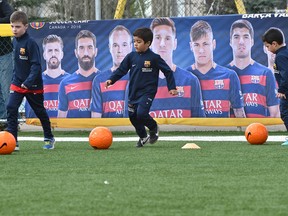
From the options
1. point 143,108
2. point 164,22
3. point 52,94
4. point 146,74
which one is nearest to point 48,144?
point 143,108

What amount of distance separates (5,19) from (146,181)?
9581 millimetres

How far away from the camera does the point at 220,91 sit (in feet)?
53.7

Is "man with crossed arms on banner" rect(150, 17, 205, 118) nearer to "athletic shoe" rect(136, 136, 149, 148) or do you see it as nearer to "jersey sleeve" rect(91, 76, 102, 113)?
"jersey sleeve" rect(91, 76, 102, 113)

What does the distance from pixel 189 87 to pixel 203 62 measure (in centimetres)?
51

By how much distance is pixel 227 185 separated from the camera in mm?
8117

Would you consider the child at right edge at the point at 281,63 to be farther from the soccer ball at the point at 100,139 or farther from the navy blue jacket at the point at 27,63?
the navy blue jacket at the point at 27,63

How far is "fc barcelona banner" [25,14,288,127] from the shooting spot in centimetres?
1620

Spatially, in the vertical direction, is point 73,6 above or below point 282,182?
above

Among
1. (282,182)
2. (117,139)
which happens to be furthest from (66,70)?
(282,182)

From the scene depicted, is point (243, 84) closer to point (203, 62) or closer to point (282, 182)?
point (203, 62)

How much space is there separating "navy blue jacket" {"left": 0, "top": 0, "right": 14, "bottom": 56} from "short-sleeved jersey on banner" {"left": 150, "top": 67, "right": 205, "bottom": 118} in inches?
123

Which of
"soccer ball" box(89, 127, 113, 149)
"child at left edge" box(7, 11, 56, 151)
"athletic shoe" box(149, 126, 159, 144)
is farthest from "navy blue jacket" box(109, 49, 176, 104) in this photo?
"child at left edge" box(7, 11, 56, 151)

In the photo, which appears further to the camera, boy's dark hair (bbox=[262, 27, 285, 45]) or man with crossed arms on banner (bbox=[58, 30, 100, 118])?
man with crossed arms on banner (bbox=[58, 30, 100, 118])

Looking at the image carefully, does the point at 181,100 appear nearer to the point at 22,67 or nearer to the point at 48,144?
the point at 48,144
